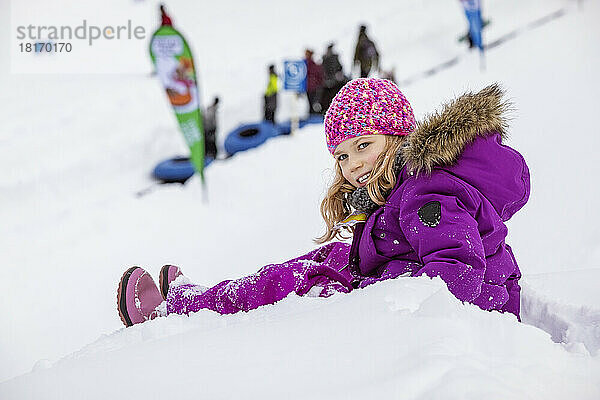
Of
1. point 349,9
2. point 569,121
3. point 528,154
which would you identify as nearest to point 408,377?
point 528,154

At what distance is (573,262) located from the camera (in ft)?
9.61

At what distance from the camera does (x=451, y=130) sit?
1612mm

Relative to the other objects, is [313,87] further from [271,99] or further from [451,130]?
[451,130]

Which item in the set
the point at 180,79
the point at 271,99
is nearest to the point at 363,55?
the point at 271,99

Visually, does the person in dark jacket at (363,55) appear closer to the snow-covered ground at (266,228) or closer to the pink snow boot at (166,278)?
the snow-covered ground at (266,228)

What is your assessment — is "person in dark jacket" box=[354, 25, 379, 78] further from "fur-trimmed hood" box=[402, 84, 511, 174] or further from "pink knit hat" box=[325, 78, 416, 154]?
"fur-trimmed hood" box=[402, 84, 511, 174]

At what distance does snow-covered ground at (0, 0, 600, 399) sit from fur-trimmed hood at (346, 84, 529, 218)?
41 centimetres

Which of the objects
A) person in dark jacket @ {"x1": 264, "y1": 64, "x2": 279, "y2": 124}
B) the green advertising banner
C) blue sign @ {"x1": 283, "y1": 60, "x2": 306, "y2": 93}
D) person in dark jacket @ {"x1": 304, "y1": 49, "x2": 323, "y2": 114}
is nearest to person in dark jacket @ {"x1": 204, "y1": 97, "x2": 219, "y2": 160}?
person in dark jacket @ {"x1": 264, "y1": 64, "x2": 279, "y2": 124}

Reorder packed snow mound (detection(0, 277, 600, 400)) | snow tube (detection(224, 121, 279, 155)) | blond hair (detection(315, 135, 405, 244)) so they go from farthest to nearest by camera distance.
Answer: snow tube (detection(224, 121, 279, 155)), blond hair (detection(315, 135, 405, 244)), packed snow mound (detection(0, 277, 600, 400))

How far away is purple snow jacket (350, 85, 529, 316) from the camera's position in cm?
147

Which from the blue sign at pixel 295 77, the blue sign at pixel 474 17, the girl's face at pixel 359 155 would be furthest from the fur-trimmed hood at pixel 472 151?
the blue sign at pixel 474 17

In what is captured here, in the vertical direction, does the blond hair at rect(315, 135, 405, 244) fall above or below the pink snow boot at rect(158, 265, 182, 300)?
above

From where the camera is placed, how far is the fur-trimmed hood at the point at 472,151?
160cm

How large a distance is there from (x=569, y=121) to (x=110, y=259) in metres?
3.14
